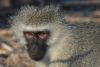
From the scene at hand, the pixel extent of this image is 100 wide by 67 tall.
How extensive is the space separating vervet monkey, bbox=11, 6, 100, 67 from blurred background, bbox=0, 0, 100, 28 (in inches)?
126

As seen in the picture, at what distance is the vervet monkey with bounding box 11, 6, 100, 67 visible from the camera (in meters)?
6.27

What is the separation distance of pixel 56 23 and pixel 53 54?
0.41 m

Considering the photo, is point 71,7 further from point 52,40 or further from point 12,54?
point 52,40

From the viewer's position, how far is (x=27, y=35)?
6.38 m

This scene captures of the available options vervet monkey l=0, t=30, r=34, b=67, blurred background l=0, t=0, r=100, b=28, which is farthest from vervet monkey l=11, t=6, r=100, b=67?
blurred background l=0, t=0, r=100, b=28

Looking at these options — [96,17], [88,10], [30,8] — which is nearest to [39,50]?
[30,8]

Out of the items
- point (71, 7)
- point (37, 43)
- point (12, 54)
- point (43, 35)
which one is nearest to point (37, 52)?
point (37, 43)

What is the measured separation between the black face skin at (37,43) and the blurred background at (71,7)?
3398 millimetres

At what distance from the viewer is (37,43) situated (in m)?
6.16

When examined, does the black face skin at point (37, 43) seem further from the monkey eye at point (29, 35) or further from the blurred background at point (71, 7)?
the blurred background at point (71, 7)

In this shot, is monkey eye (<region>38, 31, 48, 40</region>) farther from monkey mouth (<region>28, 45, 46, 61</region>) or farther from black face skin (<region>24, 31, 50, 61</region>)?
monkey mouth (<region>28, 45, 46, 61</region>)

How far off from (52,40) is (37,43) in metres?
0.28

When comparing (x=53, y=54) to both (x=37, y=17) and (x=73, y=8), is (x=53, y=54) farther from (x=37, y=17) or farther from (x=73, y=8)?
(x=73, y=8)

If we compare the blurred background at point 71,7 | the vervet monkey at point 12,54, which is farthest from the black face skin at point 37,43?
the blurred background at point 71,7
